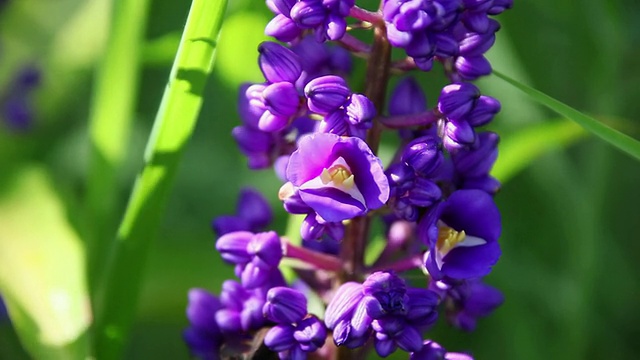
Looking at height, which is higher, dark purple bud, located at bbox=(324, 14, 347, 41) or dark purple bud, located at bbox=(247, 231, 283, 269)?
dark purple bud, located at bbox=(324, 14, 347, 41)

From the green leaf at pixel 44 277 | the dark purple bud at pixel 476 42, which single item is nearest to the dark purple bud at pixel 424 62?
the dark purple bud at pixel 476 42

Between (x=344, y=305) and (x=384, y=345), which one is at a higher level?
(x=344, y=305)

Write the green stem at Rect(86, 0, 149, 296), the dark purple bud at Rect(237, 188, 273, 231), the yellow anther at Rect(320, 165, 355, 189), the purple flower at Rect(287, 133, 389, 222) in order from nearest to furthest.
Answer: the purple flower at Rect(287, 133, 389, 222) → the yellow anther at Rect(320, 165, 355, 189) → the dark purple bud at Rect(237, 188, 273, 231) → the green stem at Rect(86, 0, 149, 296)

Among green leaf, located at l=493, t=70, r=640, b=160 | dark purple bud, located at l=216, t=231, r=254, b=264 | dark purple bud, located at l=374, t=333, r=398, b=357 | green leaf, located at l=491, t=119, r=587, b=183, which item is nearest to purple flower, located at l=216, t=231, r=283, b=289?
dark purple bud, located at l=216, t=231, r=254, b=264

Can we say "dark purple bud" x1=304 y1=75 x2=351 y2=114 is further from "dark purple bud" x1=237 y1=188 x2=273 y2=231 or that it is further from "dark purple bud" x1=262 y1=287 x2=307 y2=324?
"dark purple bud" x1=237 y1=188 x2=273 y2=231

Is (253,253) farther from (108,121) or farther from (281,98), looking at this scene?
(108,121)

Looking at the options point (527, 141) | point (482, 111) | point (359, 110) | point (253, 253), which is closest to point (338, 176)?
point (359, 110)

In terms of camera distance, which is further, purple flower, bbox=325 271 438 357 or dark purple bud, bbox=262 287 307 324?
dark purple bud, bbox=262 287 307 324

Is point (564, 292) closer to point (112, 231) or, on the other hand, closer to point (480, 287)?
point (480, 287)
